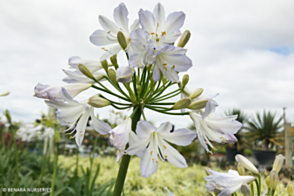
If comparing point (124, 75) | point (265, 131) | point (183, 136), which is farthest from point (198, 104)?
point (265, 131)

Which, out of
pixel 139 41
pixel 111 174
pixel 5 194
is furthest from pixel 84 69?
pixel 111 174

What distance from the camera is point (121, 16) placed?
4.18ft

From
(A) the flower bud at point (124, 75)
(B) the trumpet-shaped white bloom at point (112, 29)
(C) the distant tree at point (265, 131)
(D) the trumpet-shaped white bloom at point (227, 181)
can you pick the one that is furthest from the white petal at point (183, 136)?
(C) the distant tree at point (265, 131)

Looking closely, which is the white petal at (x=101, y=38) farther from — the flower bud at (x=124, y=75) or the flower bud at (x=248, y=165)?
the flower bud at (x=248, y=165)

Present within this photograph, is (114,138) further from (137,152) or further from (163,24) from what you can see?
(163,24)

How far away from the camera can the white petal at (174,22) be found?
118 centimetres

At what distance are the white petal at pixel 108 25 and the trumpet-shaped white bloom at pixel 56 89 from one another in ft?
1.13

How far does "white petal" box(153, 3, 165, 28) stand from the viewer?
1.22 meters

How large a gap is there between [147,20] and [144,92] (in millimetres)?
381

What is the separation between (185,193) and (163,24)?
2.66 metres

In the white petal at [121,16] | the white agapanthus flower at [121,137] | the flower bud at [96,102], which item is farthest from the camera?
the white petal at [121,16]

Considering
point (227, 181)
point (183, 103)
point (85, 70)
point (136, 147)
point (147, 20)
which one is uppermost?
point (147, 20)

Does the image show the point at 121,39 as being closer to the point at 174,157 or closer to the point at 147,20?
the point at 147,20

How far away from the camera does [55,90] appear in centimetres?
123
